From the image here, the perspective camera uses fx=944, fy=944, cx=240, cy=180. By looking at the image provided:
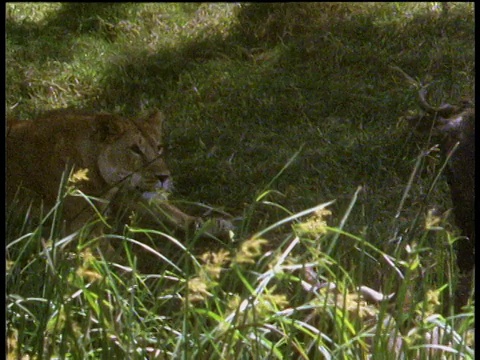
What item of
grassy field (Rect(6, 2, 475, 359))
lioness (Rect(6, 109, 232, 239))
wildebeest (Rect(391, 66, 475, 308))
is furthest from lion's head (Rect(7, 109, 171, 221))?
wildebeest (Rect(391, 66, 475, 308))

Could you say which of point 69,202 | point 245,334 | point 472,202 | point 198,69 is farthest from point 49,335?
point 198,69

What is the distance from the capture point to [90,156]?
14.7 feet

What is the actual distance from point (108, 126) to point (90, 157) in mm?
185

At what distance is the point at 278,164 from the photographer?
5.29 metres

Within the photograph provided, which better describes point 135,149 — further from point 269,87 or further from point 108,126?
point 269,87

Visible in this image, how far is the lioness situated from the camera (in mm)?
4434

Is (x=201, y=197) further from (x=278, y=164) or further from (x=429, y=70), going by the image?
(x=429, y=70)

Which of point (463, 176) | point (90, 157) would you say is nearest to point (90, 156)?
point (90, 157)

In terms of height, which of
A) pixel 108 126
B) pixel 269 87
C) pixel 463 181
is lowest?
pixel 269 87

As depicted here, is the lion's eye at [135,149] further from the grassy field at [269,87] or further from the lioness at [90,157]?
the grassy field at [269,87]

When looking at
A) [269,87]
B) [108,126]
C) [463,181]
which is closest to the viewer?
[463,181]

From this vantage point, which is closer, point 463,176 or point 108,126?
point 463,176

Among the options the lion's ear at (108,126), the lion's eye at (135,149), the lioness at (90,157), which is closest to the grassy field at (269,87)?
the lioness at (90,157)

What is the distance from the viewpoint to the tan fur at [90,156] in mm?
4438
